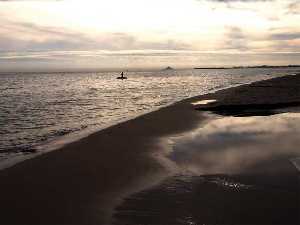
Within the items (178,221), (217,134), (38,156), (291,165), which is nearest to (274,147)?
(291,165)

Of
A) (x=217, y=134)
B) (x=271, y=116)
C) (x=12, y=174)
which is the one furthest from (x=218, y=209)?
(x=271, y=116)

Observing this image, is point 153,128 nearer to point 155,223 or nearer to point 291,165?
point 291,165

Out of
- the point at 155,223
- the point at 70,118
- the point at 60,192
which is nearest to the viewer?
the point at 155,223

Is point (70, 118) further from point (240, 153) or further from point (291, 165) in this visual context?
point (291, 165)

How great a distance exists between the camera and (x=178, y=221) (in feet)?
22.3

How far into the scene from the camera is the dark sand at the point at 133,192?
7012 mm

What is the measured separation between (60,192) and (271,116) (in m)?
15.6

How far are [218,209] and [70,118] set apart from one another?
18.4 m

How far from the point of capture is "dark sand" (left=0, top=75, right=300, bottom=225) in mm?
7012

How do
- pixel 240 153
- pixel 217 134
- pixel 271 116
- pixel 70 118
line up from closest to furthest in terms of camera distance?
pixel 240 153 → pixel 217 134 → pixel 271 116 → pixel 70 118

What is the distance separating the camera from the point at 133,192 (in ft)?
28.1

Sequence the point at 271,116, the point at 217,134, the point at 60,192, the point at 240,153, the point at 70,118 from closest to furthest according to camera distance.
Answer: the point at 60,192 < the point at 240,153 < the point at 217,134 < the point at 271,116 < the point at 70,118

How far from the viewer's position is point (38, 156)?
12.3 m

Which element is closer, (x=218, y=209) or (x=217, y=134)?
(x=218, y=209)
